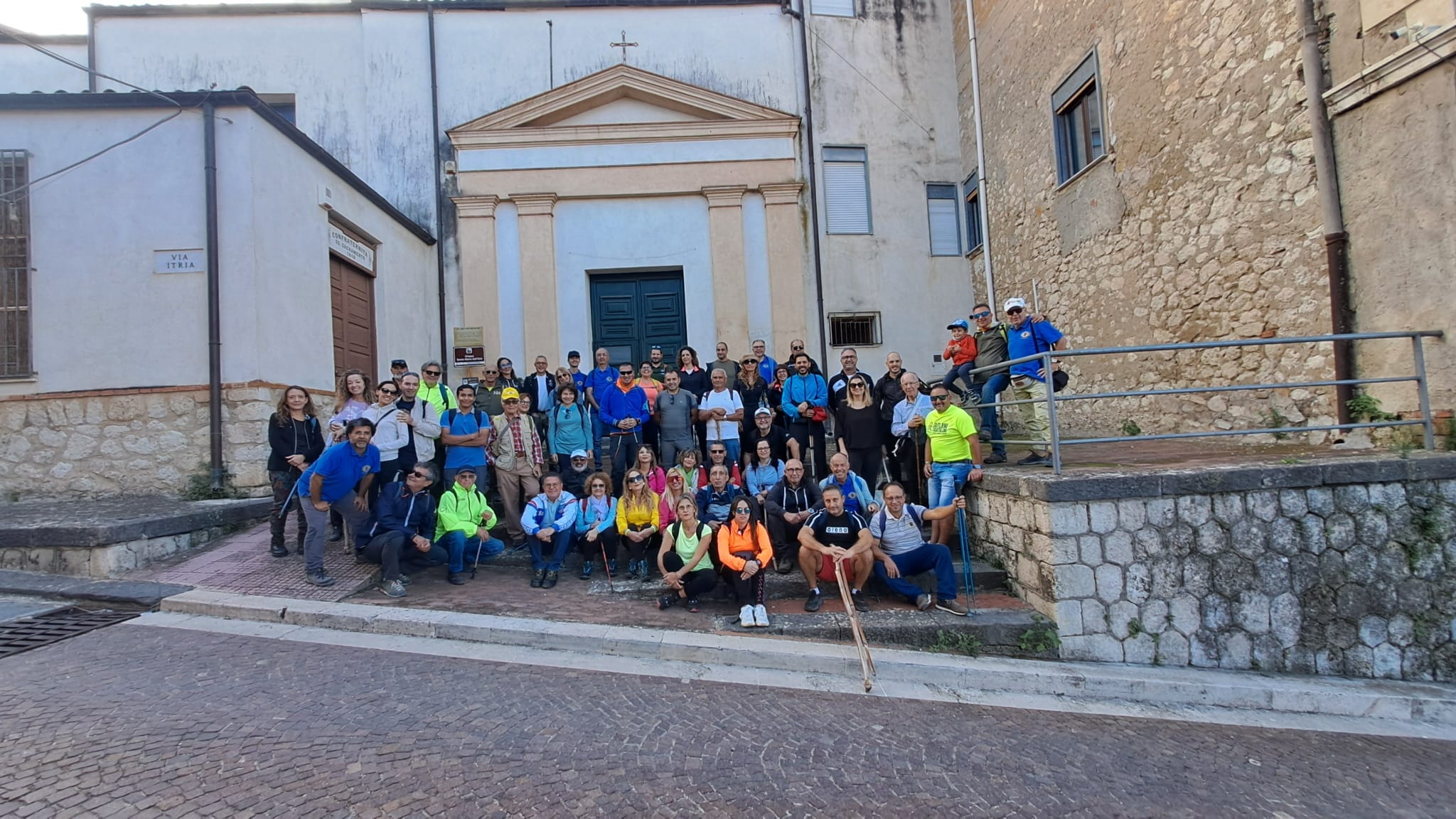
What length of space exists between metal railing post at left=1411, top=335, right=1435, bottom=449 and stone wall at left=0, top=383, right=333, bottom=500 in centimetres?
1069

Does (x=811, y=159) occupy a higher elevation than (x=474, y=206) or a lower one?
higher

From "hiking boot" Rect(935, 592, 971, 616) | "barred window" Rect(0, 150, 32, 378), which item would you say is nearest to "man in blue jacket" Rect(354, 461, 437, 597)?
"hiking boot" Rect(935, 592, 971, 616)

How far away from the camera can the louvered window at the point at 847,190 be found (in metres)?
13.4

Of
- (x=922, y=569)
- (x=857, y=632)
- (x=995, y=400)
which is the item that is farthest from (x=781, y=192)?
(x=857, y=632)

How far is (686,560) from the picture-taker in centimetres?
Result: 625

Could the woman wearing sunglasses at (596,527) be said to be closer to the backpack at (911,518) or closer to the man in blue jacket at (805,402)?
the man in blue jacket at (805,402)

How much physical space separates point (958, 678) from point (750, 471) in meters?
2.96

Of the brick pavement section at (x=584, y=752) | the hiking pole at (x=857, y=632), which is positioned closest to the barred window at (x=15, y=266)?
the brick pavement section at (x=584, y=752)

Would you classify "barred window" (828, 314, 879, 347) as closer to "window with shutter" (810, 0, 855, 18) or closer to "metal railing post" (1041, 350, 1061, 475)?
"window with shutter" (810, 0, 855, 18)

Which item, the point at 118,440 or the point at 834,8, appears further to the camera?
the point at 834,8

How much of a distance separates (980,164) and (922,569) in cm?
A: 932

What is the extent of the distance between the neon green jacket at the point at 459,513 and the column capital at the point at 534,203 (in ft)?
22.5

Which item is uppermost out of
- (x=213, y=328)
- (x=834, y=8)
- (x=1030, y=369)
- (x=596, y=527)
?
(x=834, y=8)

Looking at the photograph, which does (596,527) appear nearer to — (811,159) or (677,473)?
(677,473)
